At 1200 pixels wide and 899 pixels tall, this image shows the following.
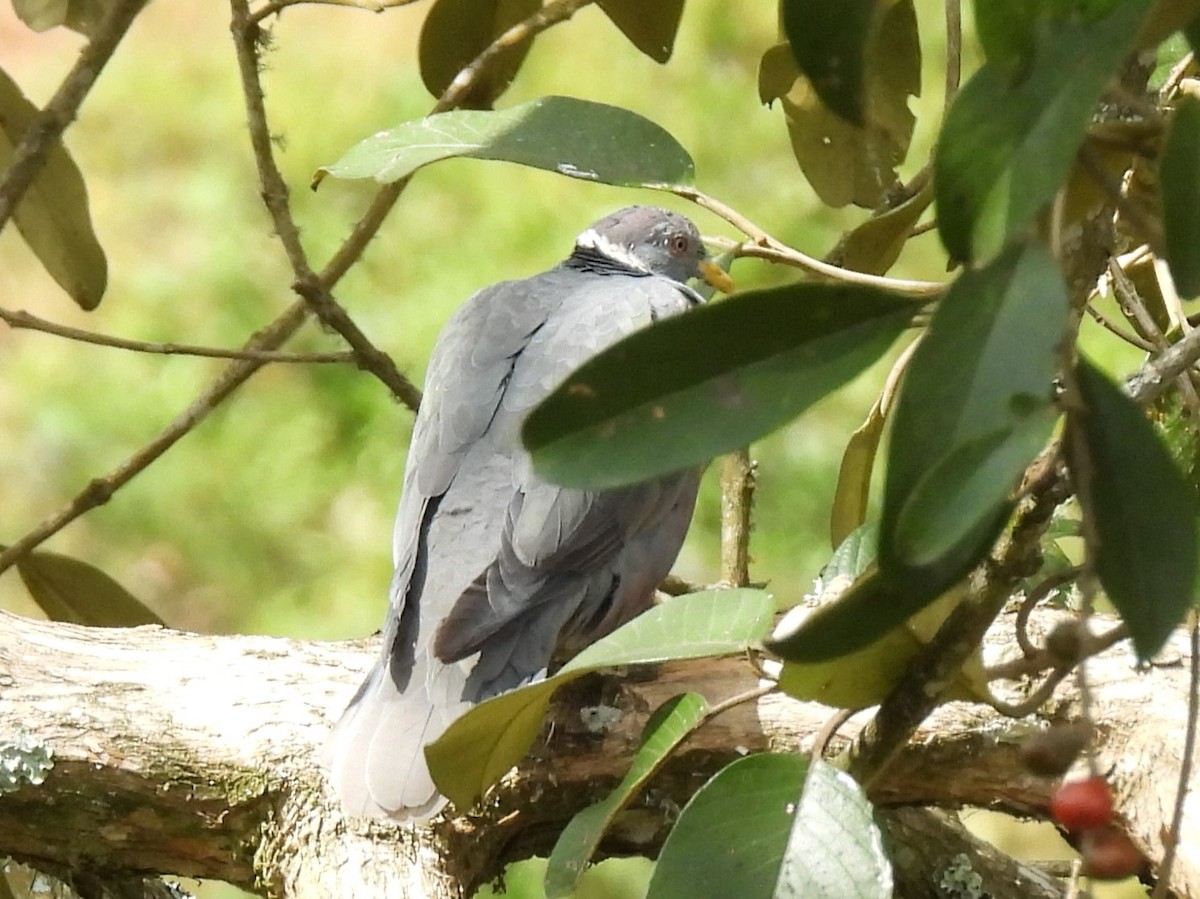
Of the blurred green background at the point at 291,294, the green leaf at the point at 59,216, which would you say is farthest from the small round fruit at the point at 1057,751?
the blurred green background at the point at 291,294

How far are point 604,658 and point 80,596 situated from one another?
1.51m

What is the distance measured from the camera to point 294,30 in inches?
205

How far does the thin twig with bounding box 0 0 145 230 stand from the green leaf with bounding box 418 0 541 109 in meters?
0.48

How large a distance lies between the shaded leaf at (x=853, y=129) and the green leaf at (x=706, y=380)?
1289mm

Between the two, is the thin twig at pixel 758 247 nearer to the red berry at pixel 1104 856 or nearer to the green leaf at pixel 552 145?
the green leaf at pixel 552 145

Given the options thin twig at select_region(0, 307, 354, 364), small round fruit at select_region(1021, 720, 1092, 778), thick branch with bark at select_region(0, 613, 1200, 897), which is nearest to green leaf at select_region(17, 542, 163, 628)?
thin twig at select_region(0, 307, 354, 364)

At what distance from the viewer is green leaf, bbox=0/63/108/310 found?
217cm

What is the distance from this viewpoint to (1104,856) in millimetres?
793

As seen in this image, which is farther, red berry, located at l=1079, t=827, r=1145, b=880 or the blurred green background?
the blurred green background

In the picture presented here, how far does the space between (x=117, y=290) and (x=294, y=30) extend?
1.26 meters

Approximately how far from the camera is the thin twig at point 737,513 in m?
2.23

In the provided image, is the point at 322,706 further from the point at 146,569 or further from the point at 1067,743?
the point at 146,569

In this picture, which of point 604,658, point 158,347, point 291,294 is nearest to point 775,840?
point 604,658

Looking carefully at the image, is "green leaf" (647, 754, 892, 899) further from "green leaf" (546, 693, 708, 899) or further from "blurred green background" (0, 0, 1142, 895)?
"blurred green background" (0, 0, 1142, 895)
